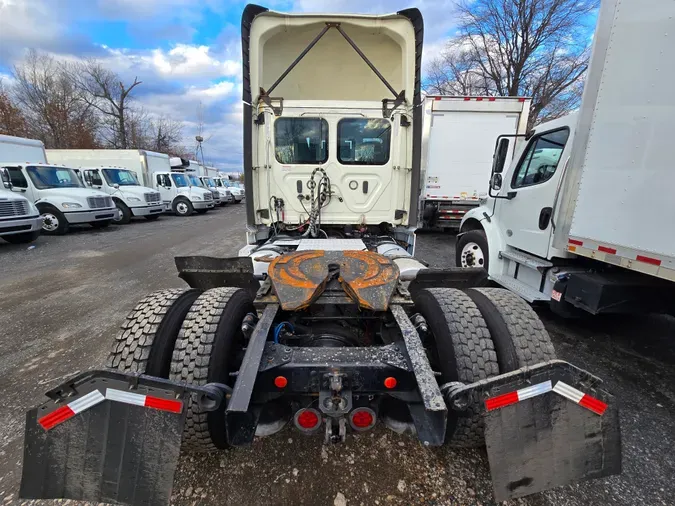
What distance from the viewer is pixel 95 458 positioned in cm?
142

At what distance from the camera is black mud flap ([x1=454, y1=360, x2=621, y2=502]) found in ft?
4.60

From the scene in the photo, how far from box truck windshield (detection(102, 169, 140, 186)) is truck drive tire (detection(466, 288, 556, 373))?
16.5m

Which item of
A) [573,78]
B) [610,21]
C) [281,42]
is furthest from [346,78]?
[573,78]

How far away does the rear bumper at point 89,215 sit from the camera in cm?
1047

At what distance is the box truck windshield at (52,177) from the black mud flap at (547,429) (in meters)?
14.1

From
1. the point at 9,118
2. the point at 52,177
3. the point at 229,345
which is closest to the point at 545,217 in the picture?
the point at 229,345

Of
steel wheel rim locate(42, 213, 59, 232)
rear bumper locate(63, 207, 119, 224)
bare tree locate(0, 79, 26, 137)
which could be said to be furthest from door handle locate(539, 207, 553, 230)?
bare tree locate(0, 79, 26, 137)

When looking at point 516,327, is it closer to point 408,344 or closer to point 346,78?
point 408,344

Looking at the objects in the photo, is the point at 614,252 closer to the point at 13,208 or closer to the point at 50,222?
the point at 13,208

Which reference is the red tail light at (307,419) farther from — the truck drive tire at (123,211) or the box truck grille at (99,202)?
the truck drive tire at (123,211)

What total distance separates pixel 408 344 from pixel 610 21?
365cm

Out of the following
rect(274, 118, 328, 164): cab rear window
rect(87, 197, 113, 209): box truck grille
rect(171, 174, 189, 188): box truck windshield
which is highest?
rect(274, 118, 328, 164): cab rear window

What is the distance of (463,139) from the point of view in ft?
28.2

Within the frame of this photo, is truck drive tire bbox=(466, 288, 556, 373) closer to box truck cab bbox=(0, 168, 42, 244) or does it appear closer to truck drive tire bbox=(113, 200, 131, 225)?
box truck cab bbox=(0, 168, 42, 244)
